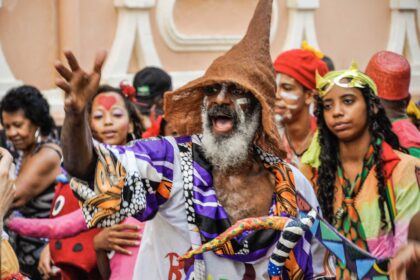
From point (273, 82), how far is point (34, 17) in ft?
17.9

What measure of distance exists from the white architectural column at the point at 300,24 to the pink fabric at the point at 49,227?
7146mm

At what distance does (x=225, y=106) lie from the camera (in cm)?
576

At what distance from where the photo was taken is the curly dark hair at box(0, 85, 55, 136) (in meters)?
8.23

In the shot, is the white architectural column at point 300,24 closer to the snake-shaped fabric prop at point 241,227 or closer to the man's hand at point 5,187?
the snake-shaped fabric prop at point 241,227

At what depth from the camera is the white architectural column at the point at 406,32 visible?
47.5 feet

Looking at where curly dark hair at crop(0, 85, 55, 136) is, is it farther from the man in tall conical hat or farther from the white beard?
the white beard

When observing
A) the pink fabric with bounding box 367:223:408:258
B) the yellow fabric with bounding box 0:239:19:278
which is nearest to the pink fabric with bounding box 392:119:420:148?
the pink fabric with bounding box 367:223:408:258

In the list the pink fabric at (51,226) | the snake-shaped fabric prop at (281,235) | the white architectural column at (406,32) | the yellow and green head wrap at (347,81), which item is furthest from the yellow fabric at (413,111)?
the white architectural column at (406,32)

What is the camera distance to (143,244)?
5707 millimetres

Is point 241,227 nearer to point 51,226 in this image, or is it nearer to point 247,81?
point 247,81

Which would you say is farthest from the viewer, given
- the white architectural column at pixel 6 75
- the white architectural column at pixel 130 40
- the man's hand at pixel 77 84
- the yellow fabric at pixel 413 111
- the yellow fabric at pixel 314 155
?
the white architectural column at pixel 130 40

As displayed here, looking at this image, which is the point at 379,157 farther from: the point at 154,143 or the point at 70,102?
the point at 70,102

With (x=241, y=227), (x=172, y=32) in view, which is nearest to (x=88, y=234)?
(x=241, y=227)

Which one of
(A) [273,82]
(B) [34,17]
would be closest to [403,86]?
(A) [273,82]
